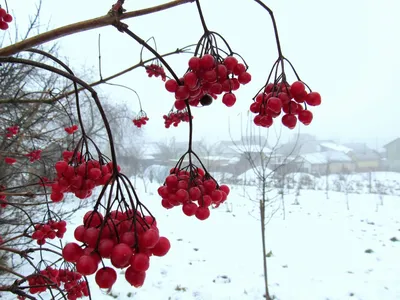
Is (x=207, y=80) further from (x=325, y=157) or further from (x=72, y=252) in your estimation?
(x=325, y=157)

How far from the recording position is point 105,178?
0.73 meters

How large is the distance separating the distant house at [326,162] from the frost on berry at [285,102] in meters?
21.0

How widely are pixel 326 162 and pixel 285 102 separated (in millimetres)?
22633

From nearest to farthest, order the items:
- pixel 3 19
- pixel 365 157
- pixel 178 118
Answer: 1. pixel 3 19
2. pixel 178 118
3. pixel 365 157

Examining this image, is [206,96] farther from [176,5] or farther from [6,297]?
[6,297]

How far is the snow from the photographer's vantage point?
4.35 m

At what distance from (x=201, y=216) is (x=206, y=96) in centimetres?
33

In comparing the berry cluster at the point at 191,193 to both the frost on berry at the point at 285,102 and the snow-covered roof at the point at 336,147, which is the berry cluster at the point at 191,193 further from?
the snow-covered roof at the point at 336,147

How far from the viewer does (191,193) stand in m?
0.71

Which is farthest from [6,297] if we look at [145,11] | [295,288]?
[145,11]

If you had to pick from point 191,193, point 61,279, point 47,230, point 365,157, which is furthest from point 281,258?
point 365,157

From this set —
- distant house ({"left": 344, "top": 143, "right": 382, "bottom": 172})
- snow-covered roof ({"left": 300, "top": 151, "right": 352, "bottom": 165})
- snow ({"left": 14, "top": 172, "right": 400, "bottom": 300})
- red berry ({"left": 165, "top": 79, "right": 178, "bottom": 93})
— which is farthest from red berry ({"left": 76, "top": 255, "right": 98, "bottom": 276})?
distant house ({"left": 344, "top": 143, "right": 382, "bottom": 172})

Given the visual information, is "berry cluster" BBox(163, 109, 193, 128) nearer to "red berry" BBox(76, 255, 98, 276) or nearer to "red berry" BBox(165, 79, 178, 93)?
"red berry" BBox(165, 79, 178, 93)

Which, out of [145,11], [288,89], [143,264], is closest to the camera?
[143,264]
